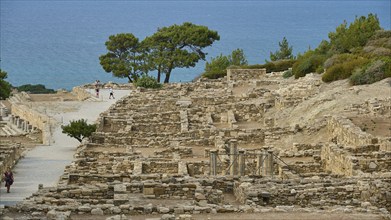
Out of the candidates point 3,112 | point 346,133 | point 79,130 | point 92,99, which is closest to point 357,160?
point 346,133

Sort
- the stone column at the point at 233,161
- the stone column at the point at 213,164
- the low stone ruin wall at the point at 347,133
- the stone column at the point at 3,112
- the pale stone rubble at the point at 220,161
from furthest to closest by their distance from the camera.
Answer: the stone column at the point at 3,112 < the low stone ruin wall at the point at 347,133 < the stone column at the point at 233,161 < the stone column at the point at 213,164 < the pale stone rubble at the point at 220,161

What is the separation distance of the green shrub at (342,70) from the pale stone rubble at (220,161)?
1.00 m

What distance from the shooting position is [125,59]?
78062 millimetres

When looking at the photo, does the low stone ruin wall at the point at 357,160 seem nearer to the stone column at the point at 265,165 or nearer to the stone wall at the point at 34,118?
the stone column at the point at 265,165

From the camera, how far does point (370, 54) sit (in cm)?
5000

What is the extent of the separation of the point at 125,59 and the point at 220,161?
5313cm

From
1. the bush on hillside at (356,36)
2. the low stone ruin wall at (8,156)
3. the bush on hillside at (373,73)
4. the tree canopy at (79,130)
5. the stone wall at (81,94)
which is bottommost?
the low stone ruin wall at (8,156)

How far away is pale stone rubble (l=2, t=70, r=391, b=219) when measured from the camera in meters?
16.8

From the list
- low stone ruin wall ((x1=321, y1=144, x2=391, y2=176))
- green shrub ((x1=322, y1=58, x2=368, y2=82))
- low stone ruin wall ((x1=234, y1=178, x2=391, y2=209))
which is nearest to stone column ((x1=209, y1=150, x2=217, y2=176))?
low stone ruin wall ((x1=321, y1=144, x2=391, y2=176))

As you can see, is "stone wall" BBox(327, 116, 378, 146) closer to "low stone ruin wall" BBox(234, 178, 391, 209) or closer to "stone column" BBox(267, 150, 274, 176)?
"stone column" BBox(267, 150, 274, 176)

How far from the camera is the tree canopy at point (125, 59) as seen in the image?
3031 inches

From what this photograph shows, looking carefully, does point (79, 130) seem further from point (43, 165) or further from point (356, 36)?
point (356, 36)

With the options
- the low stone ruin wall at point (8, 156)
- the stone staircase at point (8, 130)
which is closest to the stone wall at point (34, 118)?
the stone staircase at point (8, 130)

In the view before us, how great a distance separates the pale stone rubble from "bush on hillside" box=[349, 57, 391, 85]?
203 centimetres
